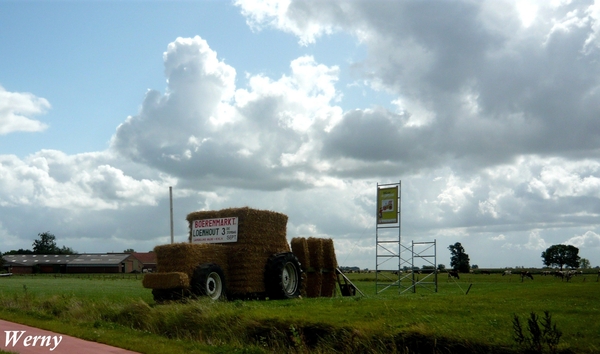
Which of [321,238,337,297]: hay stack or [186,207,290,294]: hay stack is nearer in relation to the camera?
[186,207,290,294]: hay stack

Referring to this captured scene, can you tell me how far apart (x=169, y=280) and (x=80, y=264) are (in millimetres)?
118031

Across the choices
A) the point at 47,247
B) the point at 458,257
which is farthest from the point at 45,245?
the point at 458,257

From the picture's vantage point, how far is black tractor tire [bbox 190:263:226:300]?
57.3 ft

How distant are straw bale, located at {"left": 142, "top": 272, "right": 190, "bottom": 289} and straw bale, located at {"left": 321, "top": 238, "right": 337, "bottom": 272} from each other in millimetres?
7409

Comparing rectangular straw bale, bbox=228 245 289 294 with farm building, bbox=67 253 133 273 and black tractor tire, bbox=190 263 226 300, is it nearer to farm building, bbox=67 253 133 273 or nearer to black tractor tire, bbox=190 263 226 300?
black tractor tire, bbox=190 263 226 300

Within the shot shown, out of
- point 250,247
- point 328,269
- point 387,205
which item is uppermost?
point 387,205

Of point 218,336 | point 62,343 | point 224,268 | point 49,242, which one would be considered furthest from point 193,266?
point 49,242

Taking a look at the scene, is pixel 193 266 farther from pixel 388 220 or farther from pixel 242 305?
pixel 388 220

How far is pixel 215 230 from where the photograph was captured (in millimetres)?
19766

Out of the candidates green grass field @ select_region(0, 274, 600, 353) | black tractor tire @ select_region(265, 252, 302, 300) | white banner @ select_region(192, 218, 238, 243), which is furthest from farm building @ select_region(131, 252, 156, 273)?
green grass field @ select_region(0, 274, 600, 353)

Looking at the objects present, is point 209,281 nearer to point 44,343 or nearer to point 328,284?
point 44,343

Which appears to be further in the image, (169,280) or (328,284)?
(328,284)

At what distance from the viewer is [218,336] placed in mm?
14148

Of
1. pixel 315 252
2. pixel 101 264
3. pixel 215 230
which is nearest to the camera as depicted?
pixel 215 230
